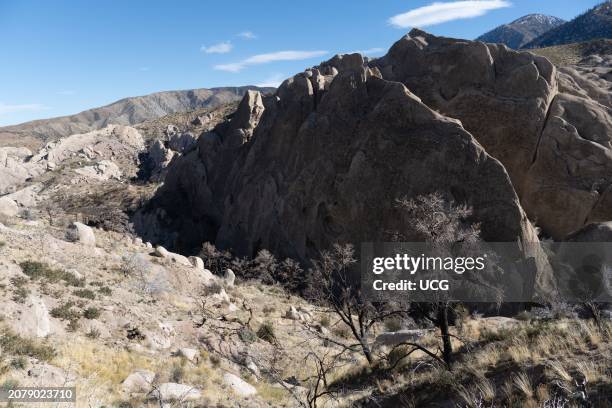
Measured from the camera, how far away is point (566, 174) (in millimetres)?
30719

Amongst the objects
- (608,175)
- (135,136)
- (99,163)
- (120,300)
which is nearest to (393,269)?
(120,300)

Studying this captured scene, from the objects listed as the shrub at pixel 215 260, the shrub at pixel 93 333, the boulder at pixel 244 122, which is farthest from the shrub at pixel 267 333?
the boulder at pixel 244 122

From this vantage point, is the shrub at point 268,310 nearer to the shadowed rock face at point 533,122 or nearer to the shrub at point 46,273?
the shrub at point 46,273

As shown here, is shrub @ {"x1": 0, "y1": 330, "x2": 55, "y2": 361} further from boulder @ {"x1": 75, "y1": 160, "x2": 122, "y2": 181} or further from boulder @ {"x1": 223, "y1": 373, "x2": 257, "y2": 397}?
boulder @ {"x1": 75, "y1": 160, "x2": 122, "y2": 181}

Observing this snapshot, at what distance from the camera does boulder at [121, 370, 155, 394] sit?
39.8 feet

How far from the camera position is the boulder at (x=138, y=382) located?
1212cm

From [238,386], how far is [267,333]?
770 cm

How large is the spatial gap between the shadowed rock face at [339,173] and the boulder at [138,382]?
1875cm

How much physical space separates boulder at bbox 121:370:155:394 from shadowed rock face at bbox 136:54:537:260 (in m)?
18.7

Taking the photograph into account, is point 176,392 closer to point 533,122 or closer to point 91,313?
point 91,313

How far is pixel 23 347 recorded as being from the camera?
38.8 ft

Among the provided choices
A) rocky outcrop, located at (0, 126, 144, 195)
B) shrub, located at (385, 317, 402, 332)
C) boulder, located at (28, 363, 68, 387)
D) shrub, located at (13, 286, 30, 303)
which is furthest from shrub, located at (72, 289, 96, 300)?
rocky outcrop, located at (0, 126, 144, 195)

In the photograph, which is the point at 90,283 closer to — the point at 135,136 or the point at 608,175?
the point at 608,175

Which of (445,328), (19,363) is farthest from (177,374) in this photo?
(445,328)
